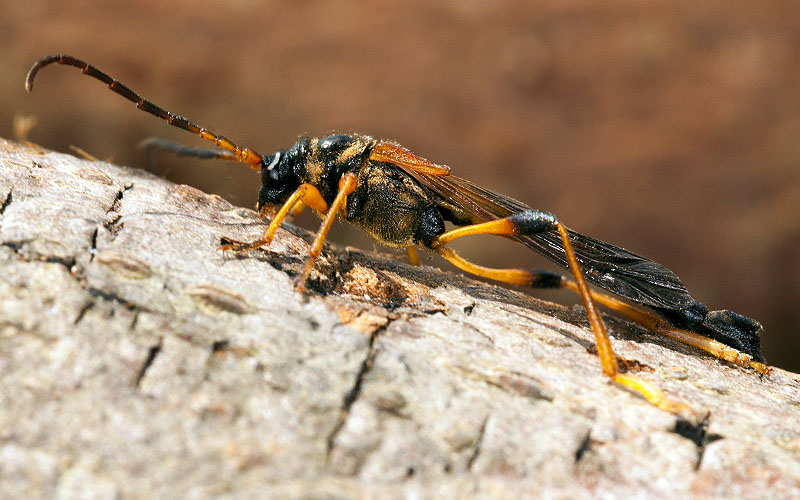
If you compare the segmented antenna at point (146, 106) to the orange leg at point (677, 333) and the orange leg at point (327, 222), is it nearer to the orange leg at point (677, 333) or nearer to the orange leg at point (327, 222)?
the orange leg at point (327, 222)

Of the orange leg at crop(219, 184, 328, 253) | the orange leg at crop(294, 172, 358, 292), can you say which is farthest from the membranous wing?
the orange leg at crop(219, 184, 328, 253)

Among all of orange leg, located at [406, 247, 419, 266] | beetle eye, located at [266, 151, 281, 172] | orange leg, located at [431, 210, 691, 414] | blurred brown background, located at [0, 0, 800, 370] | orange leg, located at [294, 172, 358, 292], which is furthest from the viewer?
blurred brown background, located at [0, 0, 800, 370]

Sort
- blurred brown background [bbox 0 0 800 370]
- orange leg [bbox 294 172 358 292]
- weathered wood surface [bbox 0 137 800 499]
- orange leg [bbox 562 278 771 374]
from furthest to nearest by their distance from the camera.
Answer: blurred brown background [bbox 0 0 800 370], orange leg [bbox 562 278 771 374], orange leg [bbox 294 172 358 292], weathered wood surface [bbox 0 137 800 499]

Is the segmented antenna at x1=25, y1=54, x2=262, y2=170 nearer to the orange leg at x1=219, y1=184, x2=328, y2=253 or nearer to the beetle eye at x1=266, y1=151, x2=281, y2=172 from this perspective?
the beetle eye at x1=266, y1=151, x2=281, y2=172

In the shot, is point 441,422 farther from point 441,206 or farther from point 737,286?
point 737,286

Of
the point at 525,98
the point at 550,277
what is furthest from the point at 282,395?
the point at 525,98

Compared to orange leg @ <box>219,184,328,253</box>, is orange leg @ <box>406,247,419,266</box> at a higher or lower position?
higher

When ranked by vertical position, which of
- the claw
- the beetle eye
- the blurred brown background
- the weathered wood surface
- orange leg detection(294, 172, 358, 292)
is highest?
the blurred brown background
